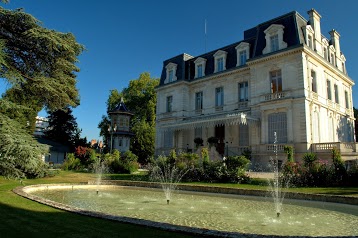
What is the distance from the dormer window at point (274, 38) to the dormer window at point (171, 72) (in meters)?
11.0

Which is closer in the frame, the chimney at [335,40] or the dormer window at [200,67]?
the chimney at [335,40]

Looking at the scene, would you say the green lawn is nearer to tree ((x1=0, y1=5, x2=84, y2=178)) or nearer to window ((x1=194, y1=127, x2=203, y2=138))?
tree ((x1=0, y1=5, x2=84, y2=178))

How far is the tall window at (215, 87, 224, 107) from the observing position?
90.2 feet

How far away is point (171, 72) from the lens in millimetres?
32375

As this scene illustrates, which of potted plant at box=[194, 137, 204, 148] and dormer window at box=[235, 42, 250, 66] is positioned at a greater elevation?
dormer window at box=[235, 42, 250, 66]

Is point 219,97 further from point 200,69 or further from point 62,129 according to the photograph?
point 62,129

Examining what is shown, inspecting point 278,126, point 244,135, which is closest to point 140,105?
point 244,135

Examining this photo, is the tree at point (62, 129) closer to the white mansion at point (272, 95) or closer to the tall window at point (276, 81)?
the white mansion at point (272, 95)

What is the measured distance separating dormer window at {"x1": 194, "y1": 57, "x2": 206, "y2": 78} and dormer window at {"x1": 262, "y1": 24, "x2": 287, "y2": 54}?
7464 mm

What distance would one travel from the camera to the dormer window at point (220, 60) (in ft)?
90.8

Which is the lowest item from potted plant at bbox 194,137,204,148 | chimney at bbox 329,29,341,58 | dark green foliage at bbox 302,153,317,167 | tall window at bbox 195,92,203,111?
dark green foliage at bbox 302,153,317,167

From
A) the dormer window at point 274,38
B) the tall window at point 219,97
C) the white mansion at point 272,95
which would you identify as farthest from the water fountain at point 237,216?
the tall window at point 219,97

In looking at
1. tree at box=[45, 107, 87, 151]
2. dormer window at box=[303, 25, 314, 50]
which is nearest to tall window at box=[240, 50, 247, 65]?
dormer window at box=[303, 25, 314, 50]

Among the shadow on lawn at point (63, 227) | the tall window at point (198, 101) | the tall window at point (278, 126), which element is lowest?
the shadow on lawn at point (63, 227)
